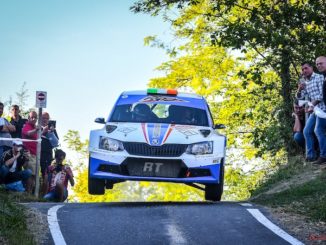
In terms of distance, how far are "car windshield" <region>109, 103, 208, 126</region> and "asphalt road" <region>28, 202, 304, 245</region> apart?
1.85 metres

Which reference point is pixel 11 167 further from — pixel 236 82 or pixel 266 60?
pixel 236 82

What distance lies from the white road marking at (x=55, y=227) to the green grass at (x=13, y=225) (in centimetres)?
31

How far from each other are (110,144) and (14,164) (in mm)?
3170

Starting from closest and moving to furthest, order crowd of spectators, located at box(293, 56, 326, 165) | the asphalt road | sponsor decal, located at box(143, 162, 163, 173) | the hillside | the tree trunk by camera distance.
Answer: the asphalt road
the hillside
sponsor decal, located at box(143, 162, 163, 173)
crowd of spectators, located at box(293, 56, 326, 165)
the tree trunk

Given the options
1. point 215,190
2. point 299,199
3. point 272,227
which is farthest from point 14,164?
point 272,227

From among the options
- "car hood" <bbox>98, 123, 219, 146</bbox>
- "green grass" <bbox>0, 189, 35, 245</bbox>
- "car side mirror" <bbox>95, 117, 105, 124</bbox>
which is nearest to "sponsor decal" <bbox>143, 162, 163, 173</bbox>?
"car hood" <bbox>98, 123, 219, 146</bbox>

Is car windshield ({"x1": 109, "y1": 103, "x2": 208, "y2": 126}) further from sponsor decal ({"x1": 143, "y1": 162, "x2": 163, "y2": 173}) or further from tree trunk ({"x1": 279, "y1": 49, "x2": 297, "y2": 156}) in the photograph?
tree trunk ({"x1": 279, "y1": 49, "x2": 297, "y2": 156})

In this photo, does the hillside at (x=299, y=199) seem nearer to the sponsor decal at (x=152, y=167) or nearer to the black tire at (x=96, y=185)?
the sponsor decal at (x=152, y=167)

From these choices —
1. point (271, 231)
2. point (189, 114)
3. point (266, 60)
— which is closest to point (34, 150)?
point (189, 114)

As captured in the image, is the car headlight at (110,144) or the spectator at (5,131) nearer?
the car headlight at (110,144)

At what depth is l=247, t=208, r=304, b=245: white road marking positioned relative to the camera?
26.7 ft

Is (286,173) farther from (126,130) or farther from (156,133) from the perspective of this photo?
(126,130)

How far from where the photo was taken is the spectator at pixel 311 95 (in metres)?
13.2

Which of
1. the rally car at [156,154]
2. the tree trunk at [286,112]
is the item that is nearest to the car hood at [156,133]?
the rally car at [156,154]
